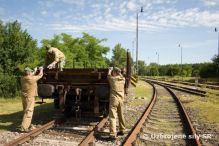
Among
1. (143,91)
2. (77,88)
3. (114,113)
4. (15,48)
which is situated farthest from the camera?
(143,91)

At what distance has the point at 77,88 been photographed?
38.5ft

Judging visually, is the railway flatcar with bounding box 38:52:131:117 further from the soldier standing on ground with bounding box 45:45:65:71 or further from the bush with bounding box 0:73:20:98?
the bush with bounding box 0:73:20:98

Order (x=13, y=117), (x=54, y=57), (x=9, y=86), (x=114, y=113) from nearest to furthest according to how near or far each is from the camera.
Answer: (x=114, y=113), (x=13, y=117), (x=54, y=57), (x=9, y=86)

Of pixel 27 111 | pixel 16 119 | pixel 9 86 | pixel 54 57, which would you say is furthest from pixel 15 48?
pixel 27 111

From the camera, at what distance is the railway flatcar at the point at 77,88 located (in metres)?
11.6

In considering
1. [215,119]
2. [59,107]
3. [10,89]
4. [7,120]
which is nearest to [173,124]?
[215,119]

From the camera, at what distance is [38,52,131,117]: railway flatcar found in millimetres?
11602

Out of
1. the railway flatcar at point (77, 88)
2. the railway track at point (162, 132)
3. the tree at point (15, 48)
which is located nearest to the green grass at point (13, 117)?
the railway flatcar at point (77, 88)

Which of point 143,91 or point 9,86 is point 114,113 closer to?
point 9,86

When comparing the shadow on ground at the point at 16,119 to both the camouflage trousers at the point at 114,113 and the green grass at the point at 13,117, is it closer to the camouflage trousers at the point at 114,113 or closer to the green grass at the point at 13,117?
the green grass at the point at 13,117

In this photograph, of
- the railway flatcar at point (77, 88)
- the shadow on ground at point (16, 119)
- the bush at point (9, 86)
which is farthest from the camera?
the bush at point (9, 86)

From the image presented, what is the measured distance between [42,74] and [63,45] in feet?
144

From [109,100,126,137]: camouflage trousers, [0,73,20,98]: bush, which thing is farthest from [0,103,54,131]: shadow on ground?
[0,73,20,98]: bush

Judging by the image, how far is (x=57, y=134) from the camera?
384 inches
